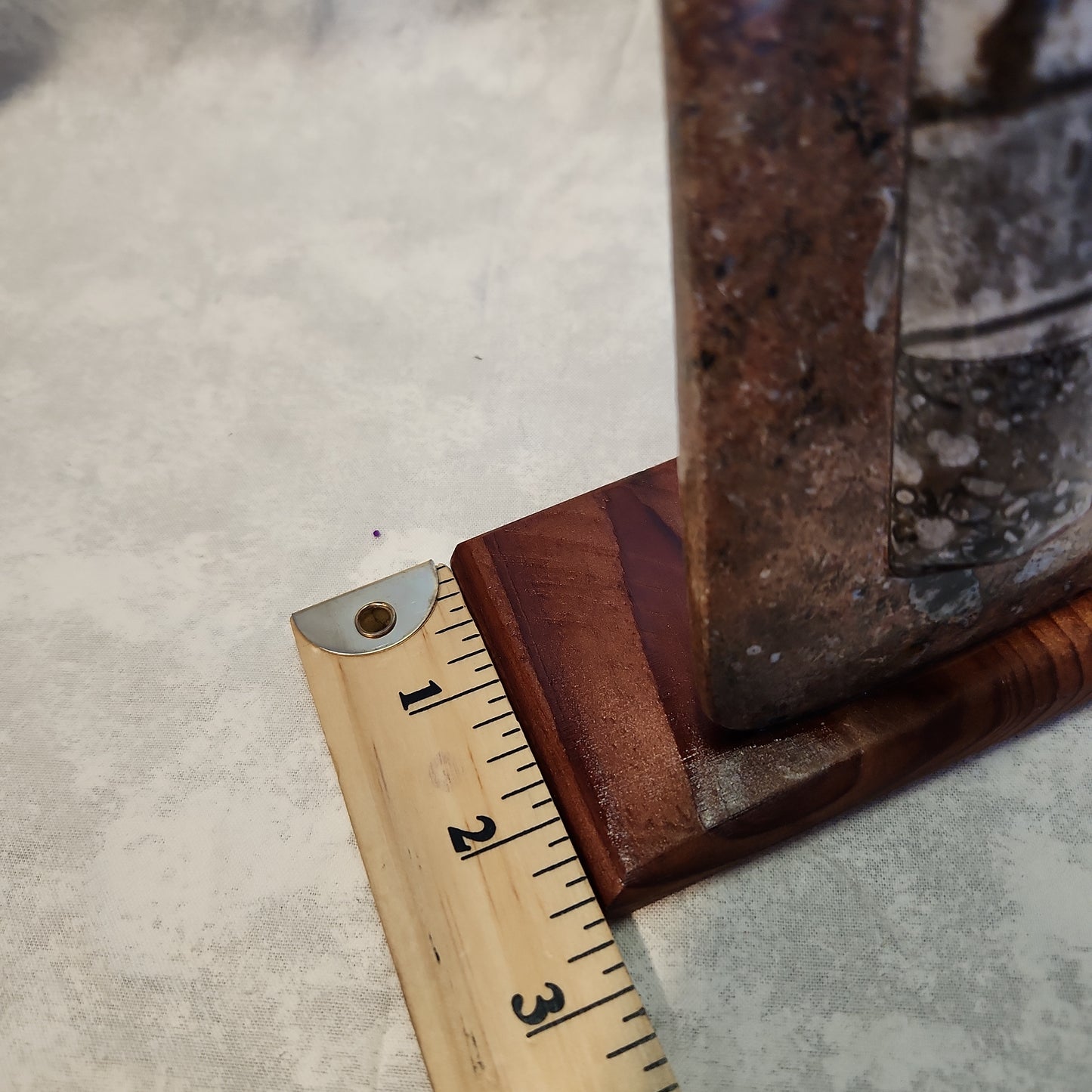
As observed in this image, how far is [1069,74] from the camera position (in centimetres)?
57

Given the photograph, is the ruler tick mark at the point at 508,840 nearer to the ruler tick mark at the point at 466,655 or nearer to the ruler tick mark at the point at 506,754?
the ruler tick mark at the point at 506,754

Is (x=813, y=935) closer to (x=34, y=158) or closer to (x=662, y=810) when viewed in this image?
(x=662, y=810)

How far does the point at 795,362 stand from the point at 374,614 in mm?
533

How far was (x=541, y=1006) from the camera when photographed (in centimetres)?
78

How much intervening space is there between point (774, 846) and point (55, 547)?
872 mm

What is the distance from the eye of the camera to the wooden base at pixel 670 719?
0.84 metres

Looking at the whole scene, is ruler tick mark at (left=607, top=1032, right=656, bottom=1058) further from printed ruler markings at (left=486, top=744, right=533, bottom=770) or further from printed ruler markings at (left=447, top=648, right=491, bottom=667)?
printed ruler markings at (left=447, top=648, right=491, bottom=667)

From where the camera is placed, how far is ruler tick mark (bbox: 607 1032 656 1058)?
0.75 m

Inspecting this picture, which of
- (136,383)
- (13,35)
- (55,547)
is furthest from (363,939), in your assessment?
(13,35)

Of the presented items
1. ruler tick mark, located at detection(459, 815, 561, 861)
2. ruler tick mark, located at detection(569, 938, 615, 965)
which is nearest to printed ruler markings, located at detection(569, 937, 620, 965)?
ruler tick mark, located at detection(569, 938, 615, 965)

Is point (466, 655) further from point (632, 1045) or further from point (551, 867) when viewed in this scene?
point (632, 1045)

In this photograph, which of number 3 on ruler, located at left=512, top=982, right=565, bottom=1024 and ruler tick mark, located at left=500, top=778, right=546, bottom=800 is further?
ruler tick mark, located at left=500, top=778, right=546, bottom=800

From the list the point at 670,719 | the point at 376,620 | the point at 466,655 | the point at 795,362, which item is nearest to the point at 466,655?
the point at 466,655

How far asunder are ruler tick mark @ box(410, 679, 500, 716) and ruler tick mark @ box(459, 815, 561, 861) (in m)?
0.14
